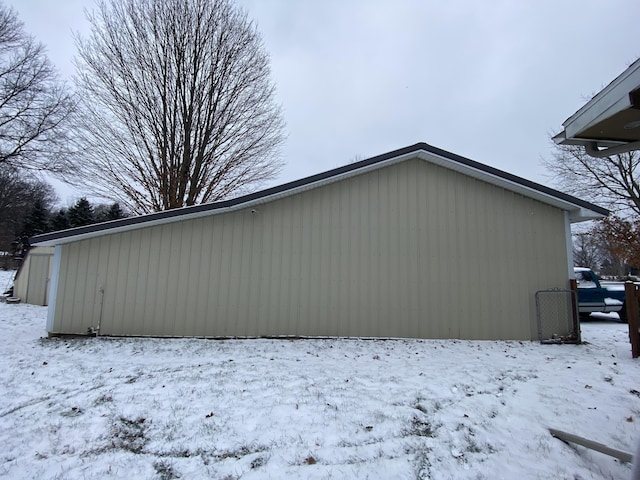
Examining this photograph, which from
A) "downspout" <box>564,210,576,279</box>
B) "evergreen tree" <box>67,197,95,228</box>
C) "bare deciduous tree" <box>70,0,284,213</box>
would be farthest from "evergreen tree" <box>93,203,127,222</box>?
"downspout" <box>564,210,576,279</box>

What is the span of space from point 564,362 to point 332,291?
14.0ft

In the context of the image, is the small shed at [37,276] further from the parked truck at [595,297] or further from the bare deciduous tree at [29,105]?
the parked truck at [595,297]

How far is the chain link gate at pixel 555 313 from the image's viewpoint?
23.0 ft

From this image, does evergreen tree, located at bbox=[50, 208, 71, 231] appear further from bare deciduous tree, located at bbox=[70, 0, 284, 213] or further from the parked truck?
the parked truck

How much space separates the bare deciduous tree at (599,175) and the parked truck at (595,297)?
34.2 ft

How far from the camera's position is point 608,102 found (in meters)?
2.20

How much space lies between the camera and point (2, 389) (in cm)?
388

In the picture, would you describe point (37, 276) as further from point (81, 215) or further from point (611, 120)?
point (81, 215)

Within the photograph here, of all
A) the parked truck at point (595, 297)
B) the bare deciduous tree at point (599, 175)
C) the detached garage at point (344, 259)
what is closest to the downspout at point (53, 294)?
the detached garage at point (344, 259)

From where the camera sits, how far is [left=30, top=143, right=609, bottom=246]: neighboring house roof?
6582 mm

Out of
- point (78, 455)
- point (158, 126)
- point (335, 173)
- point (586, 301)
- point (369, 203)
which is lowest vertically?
point (78, 455)

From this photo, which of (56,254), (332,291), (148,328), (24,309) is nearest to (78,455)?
(148,328)

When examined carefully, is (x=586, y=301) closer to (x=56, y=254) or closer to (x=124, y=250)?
(x=124, y=250)

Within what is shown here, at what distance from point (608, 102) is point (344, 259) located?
535cm
